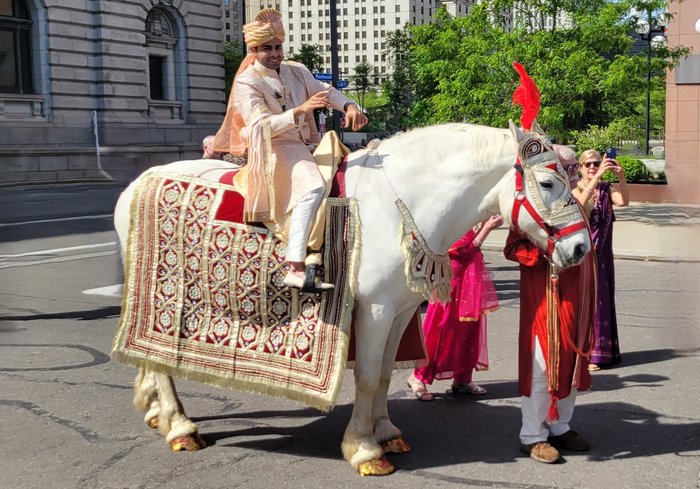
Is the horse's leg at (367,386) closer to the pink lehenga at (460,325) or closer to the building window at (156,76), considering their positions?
the pink lehenga at (460,325)

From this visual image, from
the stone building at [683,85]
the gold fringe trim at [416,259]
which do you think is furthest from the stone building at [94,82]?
the gold fringe trim at [416,259]

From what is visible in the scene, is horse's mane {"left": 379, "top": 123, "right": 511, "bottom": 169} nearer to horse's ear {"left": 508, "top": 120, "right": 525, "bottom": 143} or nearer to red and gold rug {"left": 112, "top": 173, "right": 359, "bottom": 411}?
horse's ear {"left": 508, "top": 120, "right": 525, "bottom": 143}

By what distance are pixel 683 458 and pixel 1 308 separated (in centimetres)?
747

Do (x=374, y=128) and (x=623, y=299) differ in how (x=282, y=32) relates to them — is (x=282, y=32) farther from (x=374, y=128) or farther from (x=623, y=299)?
(x=374, y=128)

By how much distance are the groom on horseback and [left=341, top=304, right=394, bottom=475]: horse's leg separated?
305mm

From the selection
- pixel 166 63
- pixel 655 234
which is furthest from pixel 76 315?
pixel 166 63

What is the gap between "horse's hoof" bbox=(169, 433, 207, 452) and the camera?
5.09 metres

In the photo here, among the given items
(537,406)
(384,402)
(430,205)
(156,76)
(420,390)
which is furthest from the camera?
(156,76)

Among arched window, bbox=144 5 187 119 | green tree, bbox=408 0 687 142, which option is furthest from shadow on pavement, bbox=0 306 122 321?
arched window, bbox=144 5 187 119

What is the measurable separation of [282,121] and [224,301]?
1147 mm

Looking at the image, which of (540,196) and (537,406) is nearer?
(540,196)

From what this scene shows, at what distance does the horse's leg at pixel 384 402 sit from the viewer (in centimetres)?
501

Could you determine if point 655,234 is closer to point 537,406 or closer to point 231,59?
point 537,406

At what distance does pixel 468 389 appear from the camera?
6.28 m
